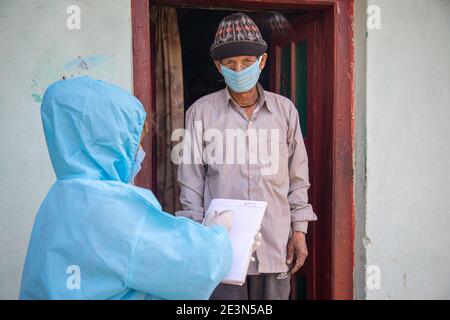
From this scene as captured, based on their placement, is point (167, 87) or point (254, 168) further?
point (167, 87)

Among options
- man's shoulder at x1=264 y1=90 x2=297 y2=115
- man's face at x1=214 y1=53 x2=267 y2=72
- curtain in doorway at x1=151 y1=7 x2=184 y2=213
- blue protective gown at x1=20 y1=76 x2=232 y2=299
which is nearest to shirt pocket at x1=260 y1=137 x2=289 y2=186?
man's shoulder at x1=264 y1=90 x2=297 y2=115

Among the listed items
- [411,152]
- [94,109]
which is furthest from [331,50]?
[94,109]

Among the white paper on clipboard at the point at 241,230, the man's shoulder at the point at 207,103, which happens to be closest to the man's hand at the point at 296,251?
the white paper on clipboard at the point at 241,230

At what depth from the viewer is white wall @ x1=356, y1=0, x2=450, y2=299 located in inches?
135

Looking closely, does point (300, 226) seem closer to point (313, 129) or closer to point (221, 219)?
point (313, 129)

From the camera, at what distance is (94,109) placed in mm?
1809

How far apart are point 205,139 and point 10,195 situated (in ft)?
3.79

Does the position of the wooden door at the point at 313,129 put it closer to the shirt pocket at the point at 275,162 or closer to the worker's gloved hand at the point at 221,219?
the shirt pocket at the point at 275,162

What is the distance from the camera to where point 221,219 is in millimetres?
2203

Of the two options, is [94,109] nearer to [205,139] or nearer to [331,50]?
[205,139]

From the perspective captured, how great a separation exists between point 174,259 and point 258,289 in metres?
1.46

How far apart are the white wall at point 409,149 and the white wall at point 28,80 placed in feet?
Result: 5.71

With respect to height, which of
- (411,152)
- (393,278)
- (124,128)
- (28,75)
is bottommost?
(393,278)

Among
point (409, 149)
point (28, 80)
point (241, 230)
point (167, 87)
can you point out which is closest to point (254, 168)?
point (241, 230)
